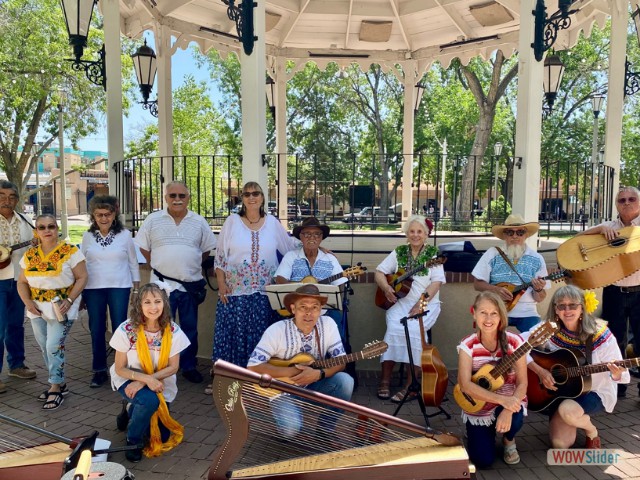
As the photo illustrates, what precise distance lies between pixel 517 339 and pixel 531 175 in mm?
2291

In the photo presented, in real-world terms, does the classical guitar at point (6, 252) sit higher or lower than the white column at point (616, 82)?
lower

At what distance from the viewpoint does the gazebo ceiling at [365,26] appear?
314 inches

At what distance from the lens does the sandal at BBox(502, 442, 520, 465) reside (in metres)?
3.47

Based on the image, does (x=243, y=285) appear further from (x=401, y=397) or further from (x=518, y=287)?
(x=518, y=287)

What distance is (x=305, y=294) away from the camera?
11.6 ft

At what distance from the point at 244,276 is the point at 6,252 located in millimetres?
2369

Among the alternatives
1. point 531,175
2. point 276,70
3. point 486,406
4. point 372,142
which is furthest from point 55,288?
point 372,142

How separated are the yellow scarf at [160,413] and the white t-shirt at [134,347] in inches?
1.2

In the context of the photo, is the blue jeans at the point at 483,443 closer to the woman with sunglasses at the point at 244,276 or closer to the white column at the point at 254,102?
the woman with sunglasses at the point at 244,276

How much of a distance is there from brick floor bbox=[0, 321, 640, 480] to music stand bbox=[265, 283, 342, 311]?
104 cm

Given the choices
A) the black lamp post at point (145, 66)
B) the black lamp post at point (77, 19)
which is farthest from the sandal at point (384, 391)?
the black lamp post at point (145, 66)

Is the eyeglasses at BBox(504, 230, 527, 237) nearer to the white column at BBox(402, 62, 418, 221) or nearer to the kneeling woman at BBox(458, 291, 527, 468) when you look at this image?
the kneeling woman at BBox(458, 291, 527, 468)

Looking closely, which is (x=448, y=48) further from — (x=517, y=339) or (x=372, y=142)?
(x=372, y=142)

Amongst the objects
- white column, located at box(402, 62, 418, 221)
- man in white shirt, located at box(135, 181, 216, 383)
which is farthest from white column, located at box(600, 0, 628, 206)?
man in white shirt, located at box(135, 181, 216, 383)
